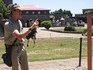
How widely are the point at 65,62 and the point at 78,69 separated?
46.8 inches

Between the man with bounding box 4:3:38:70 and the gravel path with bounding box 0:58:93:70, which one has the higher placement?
the man with bounding box 4:3:38:70

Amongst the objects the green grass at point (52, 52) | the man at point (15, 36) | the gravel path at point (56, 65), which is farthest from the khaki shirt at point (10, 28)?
the green grass at point (52, 52)

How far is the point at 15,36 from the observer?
5910mm

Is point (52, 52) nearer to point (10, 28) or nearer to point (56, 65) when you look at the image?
point (56, 65)

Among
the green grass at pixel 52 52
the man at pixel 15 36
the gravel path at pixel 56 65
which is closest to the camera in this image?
the man at pixel 15 36

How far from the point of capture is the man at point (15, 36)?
601cm

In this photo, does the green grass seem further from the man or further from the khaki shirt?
the khaki shirt

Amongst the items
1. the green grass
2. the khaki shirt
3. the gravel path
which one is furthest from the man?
the green grass

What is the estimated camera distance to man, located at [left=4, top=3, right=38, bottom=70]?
19.7 feet

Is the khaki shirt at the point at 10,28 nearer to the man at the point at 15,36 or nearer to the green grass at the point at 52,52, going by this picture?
the man at the point at 15,36

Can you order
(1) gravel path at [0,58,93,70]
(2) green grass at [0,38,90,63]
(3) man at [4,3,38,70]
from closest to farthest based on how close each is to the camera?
1. (3) man at [4,3,38,70]
2. (1) gravel path at [0,58,93,70]
3. (2) green grass at [0,38,90,63]

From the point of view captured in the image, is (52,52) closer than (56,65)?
No

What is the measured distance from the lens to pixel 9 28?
6.05m

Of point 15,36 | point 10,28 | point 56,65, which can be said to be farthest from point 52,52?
point 15,36
